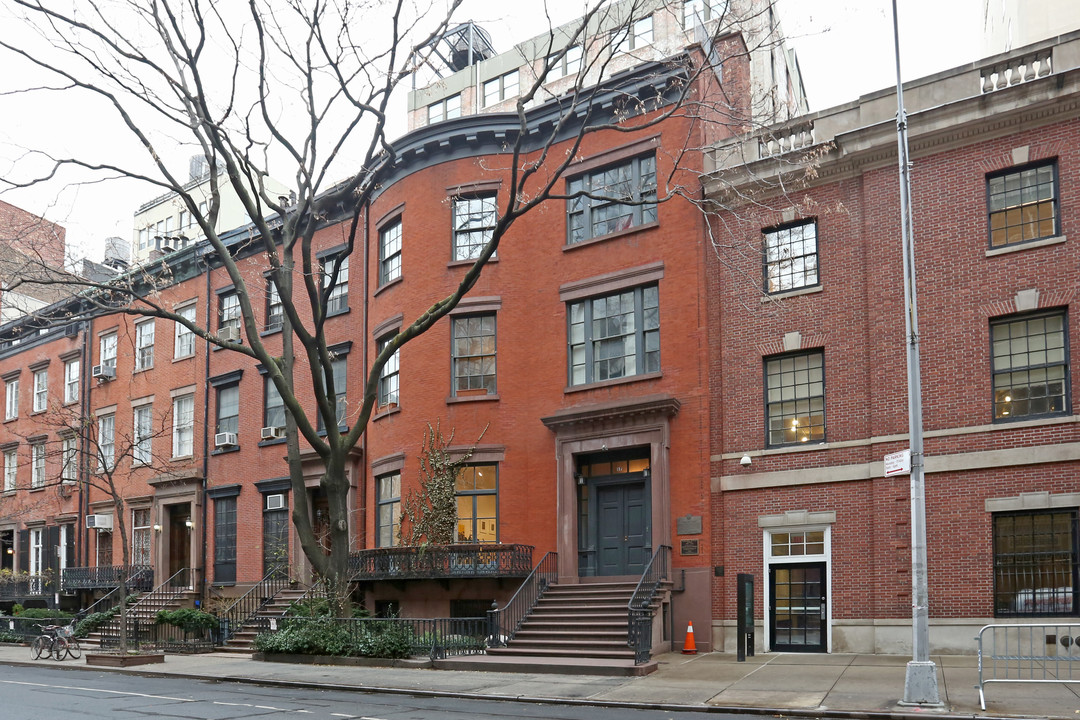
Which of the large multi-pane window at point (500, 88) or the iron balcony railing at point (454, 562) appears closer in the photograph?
the iron balcony railing at point (454, 562)

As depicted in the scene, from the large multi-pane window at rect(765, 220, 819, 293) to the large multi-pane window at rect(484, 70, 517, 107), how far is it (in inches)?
1082

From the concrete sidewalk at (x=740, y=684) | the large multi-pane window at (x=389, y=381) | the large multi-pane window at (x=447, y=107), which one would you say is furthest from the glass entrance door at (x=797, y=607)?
the large multi-pane window at (x=447, y=107)

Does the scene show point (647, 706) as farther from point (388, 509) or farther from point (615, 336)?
point (388, 509)

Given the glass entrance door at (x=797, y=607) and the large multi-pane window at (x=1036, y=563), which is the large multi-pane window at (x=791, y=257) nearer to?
the glass entrance door at (x=797, y=607)

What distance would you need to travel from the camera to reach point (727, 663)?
19.2 meters

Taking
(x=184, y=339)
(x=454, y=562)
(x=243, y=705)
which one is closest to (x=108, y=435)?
(x=184, y=339)

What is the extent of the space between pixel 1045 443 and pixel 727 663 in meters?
6.97

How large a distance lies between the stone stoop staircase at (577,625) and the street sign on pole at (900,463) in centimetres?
670

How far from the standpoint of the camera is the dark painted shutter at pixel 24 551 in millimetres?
41031

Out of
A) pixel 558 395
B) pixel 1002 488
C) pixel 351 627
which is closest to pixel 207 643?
pixel 351 627

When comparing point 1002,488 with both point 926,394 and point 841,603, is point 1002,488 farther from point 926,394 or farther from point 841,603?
point 841,603

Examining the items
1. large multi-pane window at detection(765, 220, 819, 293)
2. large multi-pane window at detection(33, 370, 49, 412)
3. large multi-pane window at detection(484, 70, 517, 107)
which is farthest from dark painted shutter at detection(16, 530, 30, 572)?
large multi-pane window at detection(765, 220, 819, 293)

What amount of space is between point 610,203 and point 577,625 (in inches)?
386

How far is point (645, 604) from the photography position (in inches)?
802
